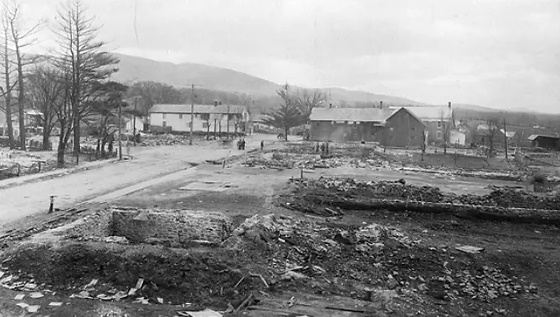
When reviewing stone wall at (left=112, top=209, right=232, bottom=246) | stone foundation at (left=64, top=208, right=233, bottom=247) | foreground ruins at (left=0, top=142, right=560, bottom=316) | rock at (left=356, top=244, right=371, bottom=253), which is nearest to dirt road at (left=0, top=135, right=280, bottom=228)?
foreground ruins at (left=0, top=142, right=560, bottom=316)

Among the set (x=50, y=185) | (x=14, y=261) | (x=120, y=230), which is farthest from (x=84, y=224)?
(x=50, y=185)

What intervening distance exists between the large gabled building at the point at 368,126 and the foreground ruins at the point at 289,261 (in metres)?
43.0

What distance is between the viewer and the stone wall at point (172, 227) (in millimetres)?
11938

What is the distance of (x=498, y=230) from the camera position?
14.4 meters

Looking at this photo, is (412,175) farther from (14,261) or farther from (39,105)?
(39,105)

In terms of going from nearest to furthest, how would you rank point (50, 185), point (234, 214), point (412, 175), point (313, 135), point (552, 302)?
1. point (552, 302)
2. point (234, 214)
3. point (50, 185)
4. point (412, 175)
5. point (313, 135)

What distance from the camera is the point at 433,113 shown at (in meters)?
73.4

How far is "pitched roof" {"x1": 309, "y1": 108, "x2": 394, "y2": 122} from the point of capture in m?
65.6

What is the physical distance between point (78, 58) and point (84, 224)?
22.6m

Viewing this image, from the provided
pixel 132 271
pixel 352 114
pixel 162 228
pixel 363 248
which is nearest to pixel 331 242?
pixel 363 248

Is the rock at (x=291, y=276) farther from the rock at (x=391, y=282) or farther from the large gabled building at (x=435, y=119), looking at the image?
the large gabled building at (x=435, y=119)

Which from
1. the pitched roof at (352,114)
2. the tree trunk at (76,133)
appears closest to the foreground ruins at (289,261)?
the tree trunk at (76,133)

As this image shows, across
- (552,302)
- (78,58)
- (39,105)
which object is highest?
(78,58)

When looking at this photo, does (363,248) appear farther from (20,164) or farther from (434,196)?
(20,164)
